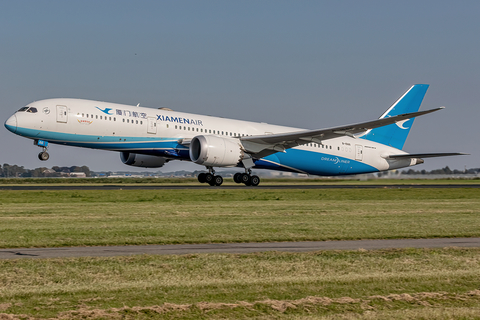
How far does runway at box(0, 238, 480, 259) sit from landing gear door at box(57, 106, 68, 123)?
2141 centimetres

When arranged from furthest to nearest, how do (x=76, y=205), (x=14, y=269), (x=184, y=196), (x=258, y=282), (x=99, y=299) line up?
(x=184, y=196), (x=76, y=205), (x=14, y=269), (x=258, y=282), (x=99, y=299)

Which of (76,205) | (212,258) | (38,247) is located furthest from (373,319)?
(76,205)

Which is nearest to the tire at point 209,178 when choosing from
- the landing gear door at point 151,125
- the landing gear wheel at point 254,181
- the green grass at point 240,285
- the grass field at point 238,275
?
the landing gear wheel at point 254,181

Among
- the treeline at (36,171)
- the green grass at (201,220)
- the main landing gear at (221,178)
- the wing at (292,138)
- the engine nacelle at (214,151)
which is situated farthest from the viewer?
the treeline at (36,171)

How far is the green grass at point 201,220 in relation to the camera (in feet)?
43.8

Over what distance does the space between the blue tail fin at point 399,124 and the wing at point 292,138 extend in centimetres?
990

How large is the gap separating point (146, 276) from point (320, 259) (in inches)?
133

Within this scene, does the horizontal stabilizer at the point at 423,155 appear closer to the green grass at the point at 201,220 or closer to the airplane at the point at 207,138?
the airplane at the point at 207,138

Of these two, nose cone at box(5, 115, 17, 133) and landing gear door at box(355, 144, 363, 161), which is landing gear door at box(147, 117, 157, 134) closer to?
nose cone at box(5, 115, 17, 133)

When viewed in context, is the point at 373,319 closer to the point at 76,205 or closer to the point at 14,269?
the point at 14,269

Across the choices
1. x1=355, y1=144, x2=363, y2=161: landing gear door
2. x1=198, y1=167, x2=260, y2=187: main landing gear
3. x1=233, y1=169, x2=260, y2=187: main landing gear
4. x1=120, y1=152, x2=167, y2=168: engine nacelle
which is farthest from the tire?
x1=355, y1=144, x2=363, y2=161: landing gear door

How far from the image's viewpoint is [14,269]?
8.86 meters

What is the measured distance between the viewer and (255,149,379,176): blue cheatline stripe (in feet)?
132

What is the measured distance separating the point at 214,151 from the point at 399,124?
69.0 ft
